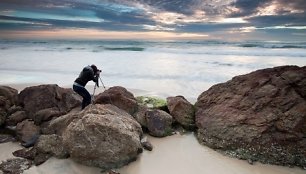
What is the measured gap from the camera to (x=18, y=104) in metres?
8.87

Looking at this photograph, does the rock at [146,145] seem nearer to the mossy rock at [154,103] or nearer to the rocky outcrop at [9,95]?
the mossy rock at [154,103]

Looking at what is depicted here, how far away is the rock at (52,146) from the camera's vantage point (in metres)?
6.32

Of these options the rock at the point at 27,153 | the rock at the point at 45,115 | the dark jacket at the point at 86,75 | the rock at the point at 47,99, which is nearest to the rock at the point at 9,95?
the rock at the point at 47,99

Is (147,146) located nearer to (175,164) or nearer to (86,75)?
(175,164)

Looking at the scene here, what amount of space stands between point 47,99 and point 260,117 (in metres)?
5.80

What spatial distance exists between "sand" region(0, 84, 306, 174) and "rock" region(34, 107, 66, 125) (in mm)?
907

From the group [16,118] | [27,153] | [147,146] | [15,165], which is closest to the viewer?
[15,165]

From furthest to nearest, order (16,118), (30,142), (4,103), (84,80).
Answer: (4,103) < (16,118) < (84,80) < (30,142)

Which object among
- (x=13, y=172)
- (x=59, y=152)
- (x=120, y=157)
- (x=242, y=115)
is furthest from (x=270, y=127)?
(x=13, y=172)

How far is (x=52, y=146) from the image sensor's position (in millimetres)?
6473

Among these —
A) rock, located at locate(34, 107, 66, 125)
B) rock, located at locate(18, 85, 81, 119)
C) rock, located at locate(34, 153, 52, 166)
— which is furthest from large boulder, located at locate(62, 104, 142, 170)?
rock, located at locate(18, 85, 81, 119)

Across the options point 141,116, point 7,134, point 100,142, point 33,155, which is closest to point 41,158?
point 33,155

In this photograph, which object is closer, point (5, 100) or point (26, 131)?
point (26, 131)

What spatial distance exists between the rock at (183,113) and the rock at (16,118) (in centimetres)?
407
